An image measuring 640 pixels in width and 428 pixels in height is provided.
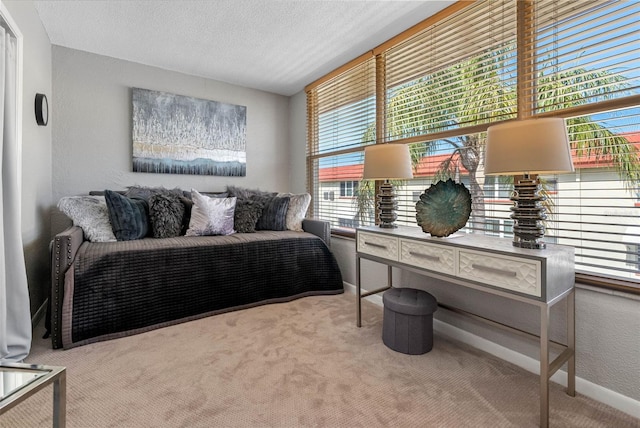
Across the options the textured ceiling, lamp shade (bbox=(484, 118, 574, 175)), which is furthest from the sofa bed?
lamp shade (bbox=(484, 118, 574, 175))

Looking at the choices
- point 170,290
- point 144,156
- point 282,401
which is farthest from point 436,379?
point 144,156

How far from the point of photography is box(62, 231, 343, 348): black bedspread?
6.66 ft

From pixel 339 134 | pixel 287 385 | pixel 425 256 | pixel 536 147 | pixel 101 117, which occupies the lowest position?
pixel 287 385

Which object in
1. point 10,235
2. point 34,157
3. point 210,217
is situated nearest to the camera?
point 10,235

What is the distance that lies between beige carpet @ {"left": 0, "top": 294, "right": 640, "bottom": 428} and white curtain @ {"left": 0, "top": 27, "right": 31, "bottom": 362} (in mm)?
175

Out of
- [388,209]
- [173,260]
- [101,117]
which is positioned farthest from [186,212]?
[388,209]

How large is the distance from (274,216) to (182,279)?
3.92 ft

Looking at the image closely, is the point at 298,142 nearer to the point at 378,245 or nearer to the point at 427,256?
the point at 378,245

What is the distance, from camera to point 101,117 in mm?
3070

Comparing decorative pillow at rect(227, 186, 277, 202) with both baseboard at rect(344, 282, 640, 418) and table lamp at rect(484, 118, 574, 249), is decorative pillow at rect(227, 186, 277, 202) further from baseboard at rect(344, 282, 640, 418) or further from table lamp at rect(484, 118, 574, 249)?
table lamp at rect(484, 118, 574, 249)

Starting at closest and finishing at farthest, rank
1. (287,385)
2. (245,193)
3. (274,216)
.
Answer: (287,385), (274,216), (245,193)

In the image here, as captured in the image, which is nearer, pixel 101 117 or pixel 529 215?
pixel 529 215

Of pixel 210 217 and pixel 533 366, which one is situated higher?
pixel 210 217

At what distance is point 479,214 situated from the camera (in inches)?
82.5
